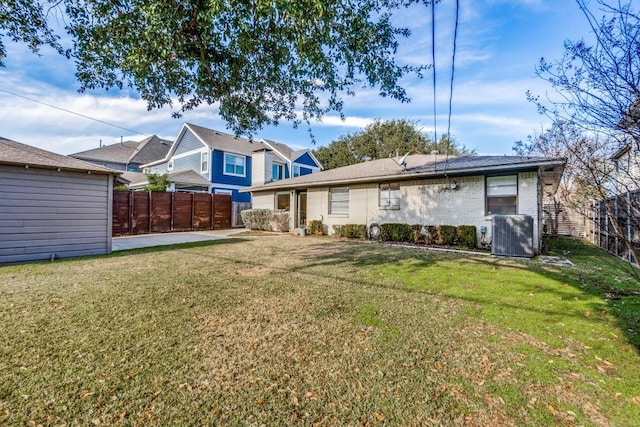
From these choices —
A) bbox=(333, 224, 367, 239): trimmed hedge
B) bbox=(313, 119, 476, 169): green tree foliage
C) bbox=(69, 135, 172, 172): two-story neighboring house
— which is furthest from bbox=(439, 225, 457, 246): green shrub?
bbox=(69, 135, 172, 172): two-story neighboring house

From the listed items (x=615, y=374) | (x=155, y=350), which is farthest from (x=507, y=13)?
(x=155, y=350)

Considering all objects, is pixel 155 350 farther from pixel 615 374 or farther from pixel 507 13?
pixel 507 13

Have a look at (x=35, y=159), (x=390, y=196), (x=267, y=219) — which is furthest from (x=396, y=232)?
(x=35, y=159)

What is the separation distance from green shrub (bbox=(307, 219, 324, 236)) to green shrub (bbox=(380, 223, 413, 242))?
339 centimetres

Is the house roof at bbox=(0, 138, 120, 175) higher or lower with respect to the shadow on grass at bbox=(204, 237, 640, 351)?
higher

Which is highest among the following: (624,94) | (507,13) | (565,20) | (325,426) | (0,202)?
(507,13)

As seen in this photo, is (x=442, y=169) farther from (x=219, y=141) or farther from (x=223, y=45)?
(x=219, y=141)

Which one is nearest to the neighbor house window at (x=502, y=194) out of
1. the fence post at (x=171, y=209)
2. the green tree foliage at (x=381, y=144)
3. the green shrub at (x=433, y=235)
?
the green shrub at (x=433, y=235)

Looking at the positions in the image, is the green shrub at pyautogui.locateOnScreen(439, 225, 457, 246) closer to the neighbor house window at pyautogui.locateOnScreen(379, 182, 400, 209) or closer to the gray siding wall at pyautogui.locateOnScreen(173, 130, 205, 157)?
the neighbor house window at pyautogui.locateOnScreen(379, 182, 400, 209)

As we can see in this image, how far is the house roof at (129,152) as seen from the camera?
92.5 feet

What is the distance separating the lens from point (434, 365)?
2.64 m

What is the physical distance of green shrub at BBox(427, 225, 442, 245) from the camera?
10492mm

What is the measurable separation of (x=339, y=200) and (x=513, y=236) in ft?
24.0

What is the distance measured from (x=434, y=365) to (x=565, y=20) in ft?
17.3
